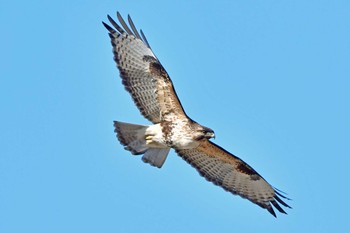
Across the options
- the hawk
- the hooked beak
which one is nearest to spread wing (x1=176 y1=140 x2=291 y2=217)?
the hawk

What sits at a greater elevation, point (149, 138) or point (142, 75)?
point (142, 75)

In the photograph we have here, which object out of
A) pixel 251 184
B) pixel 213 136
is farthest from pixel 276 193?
pixel 213 136

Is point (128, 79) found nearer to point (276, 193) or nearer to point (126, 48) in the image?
point (126, 48)

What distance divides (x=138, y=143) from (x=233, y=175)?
6.09 ft

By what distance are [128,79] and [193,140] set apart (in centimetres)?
145

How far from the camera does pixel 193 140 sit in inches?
521

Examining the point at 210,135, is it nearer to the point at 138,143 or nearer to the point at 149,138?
the point at 149,138

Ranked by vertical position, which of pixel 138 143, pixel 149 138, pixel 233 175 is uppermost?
pixel 233 175

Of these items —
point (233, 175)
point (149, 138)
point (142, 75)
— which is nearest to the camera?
point (149, 138)

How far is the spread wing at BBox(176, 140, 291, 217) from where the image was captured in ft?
46.4

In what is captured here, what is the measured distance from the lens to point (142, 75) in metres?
13.7

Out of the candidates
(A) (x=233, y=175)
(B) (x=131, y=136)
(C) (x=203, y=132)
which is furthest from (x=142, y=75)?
(A) (x=233, y=175)

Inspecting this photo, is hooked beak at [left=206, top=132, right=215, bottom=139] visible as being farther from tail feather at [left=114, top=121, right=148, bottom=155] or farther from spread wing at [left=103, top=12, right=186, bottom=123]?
tail feather at [left=114, top=121, right=148, bottom=155]

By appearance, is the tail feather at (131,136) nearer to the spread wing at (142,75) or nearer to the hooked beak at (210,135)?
the spread wing at (142,75)
